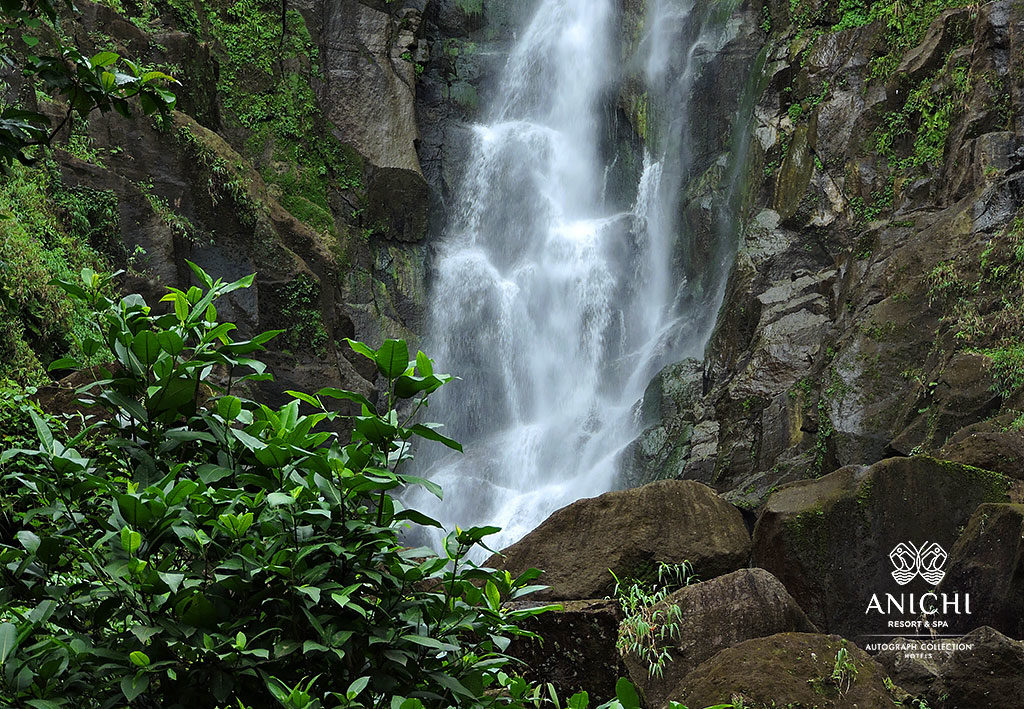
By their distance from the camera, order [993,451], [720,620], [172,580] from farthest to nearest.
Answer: [993,451] → [720,620] → [172,580]

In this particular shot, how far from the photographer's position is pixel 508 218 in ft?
64.3

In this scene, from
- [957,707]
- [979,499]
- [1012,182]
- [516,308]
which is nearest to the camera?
[957,707]

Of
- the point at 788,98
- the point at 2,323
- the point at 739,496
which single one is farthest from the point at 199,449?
the point at 788,98

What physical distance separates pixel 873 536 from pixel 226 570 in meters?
5.66

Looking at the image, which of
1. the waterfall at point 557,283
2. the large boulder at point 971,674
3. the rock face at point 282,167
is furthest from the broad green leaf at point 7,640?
the waterfall at point 557,283

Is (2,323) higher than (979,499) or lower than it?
higher

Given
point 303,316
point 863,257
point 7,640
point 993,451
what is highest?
point 303,316

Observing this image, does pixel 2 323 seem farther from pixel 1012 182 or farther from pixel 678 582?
pixel 1012 182

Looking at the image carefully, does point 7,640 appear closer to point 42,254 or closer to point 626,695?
point 626,695

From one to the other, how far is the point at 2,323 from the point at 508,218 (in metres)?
14.6

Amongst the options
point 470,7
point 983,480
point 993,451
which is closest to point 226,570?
point 983,480

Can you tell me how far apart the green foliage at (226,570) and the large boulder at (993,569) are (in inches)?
195

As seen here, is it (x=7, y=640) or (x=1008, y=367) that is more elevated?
(x=1008, y=367)

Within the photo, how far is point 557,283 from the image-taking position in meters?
18.4
